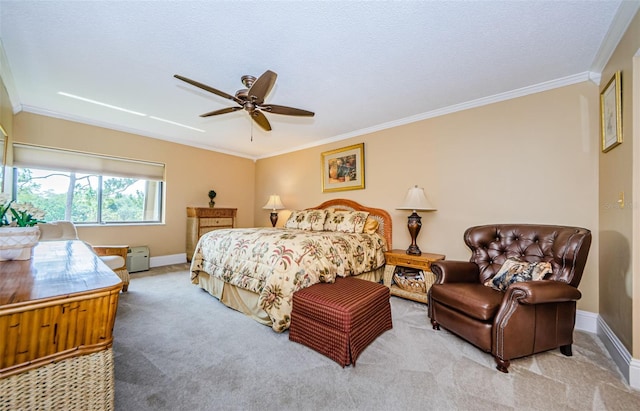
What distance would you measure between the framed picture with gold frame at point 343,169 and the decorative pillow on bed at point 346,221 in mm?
597

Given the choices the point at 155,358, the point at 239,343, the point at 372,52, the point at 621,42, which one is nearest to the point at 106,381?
the point at 155,358

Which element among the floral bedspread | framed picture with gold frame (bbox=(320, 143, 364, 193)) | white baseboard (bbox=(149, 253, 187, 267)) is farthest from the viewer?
white baseboard (bbox=(149, 253, 187, 267))

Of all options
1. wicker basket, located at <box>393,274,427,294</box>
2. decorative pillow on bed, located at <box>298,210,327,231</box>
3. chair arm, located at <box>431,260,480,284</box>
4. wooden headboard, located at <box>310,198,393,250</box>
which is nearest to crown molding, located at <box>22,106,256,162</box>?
decorative pillow on bed, located at <box>298,210,327,231</box>

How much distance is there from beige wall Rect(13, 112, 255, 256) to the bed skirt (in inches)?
74.2

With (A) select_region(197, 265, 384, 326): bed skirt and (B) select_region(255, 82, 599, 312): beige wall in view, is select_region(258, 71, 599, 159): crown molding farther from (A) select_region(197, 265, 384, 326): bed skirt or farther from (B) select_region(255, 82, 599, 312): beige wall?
(A) select_region(197, 265, 384, 326): bed skirt

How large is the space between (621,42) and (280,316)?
3.53 meters

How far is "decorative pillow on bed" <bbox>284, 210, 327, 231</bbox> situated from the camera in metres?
4.19

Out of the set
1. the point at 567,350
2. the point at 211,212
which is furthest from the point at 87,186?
the point at 567,350

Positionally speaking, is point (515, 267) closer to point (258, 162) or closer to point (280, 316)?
point (280, 316)

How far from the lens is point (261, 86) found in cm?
215

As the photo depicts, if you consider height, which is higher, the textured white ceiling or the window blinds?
the textured white ceiling

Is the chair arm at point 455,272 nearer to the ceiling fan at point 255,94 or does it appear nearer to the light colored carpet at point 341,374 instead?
the light colored carpet at point 341,374

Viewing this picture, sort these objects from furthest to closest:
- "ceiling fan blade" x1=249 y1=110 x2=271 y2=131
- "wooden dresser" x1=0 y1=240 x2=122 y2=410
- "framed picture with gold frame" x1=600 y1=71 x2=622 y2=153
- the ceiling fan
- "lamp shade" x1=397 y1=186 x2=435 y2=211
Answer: "lamp shade" x1=397 y1=186 x2=435 y2=211 < "ceiling fan blade" x1=249 y1=110 x2=271 y2=131 < the ceiling fan < "framed picture with gold frame" x1=600 y1=71 x2=622 y2=153 < "wooden dresser" x1=0 y1=240 x2=122 y2=410

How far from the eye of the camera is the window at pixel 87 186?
3648 mm
